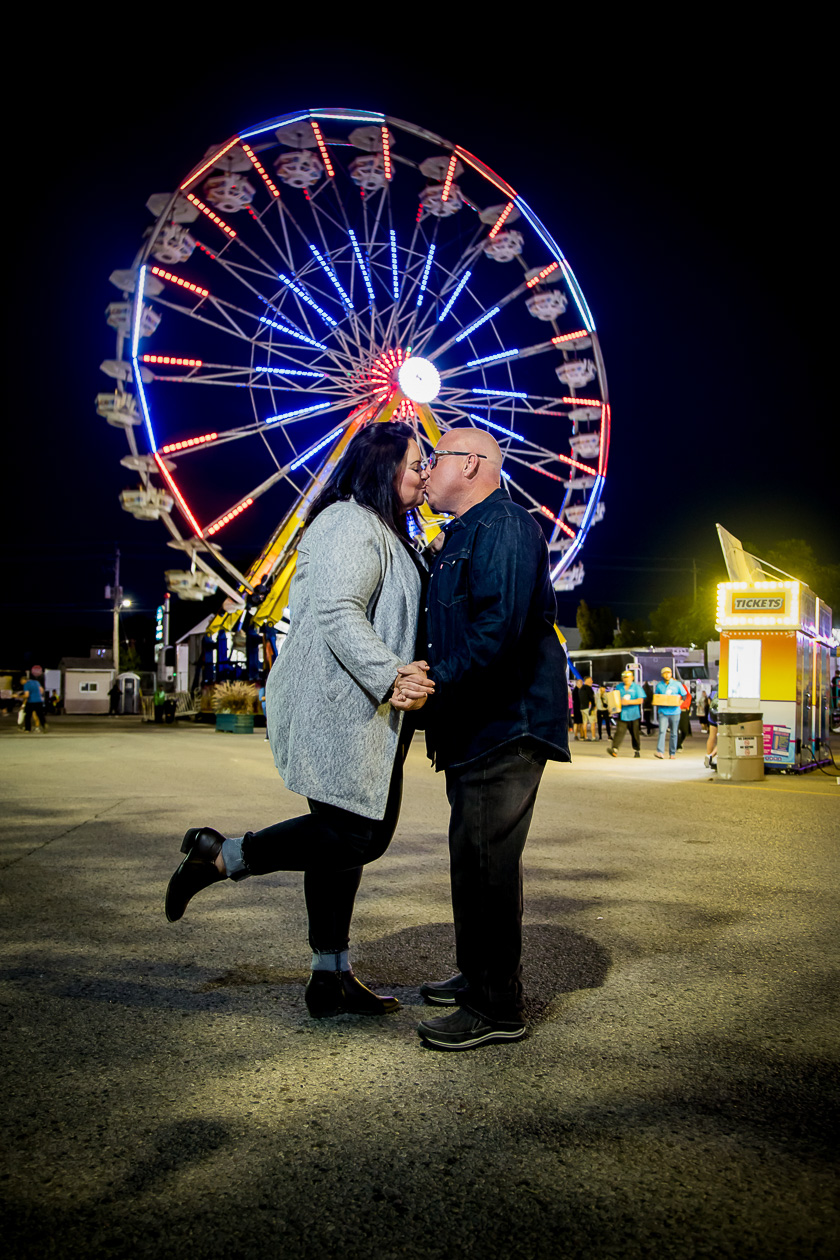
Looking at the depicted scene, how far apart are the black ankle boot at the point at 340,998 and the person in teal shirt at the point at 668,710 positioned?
14243 mm

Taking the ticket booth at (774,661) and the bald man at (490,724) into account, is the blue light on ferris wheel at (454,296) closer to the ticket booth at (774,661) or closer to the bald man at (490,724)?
the ticket booth at (774,661)

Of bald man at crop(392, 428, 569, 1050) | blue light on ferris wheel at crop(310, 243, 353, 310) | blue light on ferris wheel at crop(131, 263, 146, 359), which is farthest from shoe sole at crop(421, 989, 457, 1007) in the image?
blue light on ferris wheel at crop(310, 243, 353, 310)

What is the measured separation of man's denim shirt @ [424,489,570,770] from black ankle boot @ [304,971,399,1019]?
2.46 feet

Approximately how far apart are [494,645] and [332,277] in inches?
758

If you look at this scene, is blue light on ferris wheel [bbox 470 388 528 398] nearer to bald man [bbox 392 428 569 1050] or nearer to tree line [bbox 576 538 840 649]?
tree line [bbox 576 538 840 649]

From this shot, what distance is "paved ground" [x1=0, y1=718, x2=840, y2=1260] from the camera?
1.70 meters

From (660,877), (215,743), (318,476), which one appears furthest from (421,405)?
(660,877)

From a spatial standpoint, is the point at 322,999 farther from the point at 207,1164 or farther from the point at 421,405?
the point at 421,405

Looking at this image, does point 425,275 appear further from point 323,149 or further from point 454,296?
point 323,149

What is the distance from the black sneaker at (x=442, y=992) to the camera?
299 centimetres

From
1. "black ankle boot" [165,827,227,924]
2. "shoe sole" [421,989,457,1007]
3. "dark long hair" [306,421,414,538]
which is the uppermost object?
"dark long hair" [306,421,414,538]

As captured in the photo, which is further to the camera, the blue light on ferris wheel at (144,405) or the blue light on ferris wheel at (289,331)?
the blue light on ferris wheel at (289,331)

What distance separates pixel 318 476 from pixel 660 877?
1710cm

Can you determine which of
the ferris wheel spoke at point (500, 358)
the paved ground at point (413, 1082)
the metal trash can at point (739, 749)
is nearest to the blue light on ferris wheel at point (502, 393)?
the ferris wheel spoke at point (500, 358)
